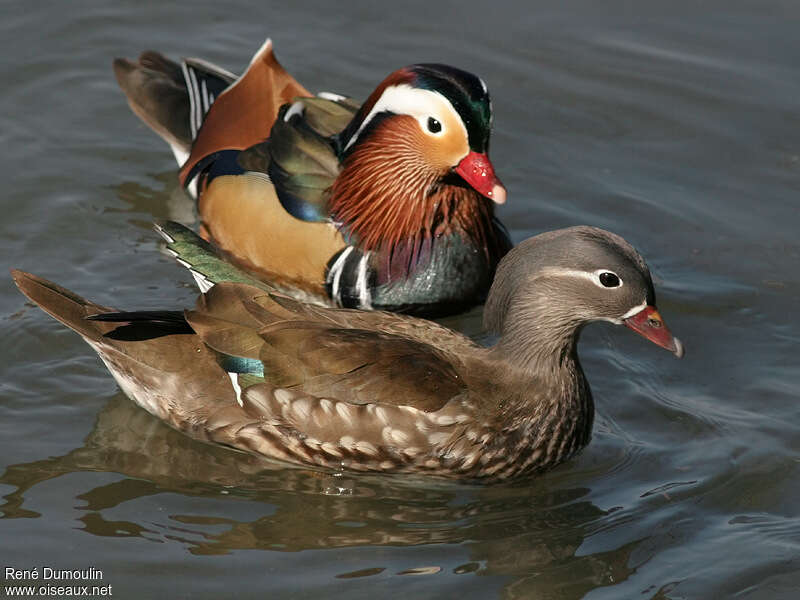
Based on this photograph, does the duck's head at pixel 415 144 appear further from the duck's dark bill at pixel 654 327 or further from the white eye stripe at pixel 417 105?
the duck's dark bill at pixel 654 327

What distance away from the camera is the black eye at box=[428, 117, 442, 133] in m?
7.50

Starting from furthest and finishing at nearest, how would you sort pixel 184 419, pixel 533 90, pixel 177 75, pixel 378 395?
pixel 533 90
pixel 177 75
pixel 184 419
pixel 378 395

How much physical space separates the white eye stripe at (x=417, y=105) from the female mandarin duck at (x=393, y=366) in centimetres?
143

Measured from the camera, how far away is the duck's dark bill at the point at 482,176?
287 inches

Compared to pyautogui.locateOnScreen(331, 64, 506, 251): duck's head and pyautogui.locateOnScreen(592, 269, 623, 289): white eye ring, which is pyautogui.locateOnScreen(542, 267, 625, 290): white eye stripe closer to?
pyautogui.locateOnScreen(592, 269, 623, 289): white eye ring

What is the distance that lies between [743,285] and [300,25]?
4354mm

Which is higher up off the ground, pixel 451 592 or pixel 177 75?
pixel 177 75

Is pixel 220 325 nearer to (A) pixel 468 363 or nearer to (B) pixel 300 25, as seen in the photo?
(A) pixel 468 363

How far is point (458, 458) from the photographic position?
614 cm

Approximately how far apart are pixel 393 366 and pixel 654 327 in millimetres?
1237

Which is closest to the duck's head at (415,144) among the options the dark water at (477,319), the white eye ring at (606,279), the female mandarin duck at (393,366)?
the dark water at (477,319)

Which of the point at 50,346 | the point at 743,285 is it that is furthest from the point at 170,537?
the point at 743,285

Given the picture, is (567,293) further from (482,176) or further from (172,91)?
(172,91)

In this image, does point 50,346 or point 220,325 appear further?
point 50,346
